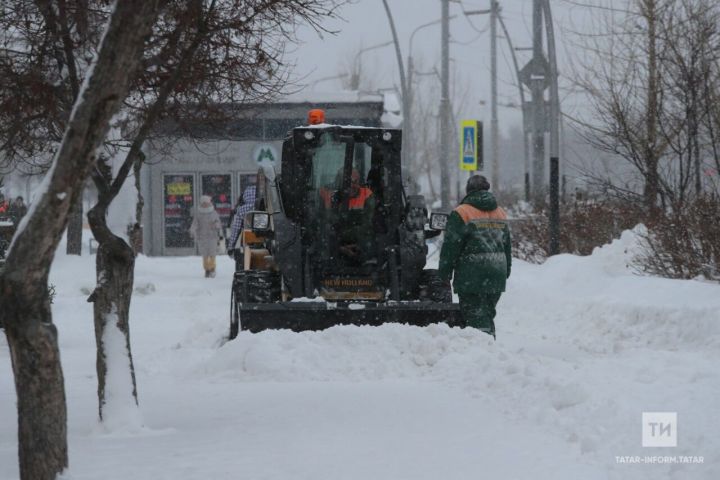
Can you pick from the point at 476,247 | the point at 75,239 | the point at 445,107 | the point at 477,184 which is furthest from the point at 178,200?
the point at 476,247

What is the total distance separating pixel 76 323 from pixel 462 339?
21.8 feet

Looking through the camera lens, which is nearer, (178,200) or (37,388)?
(37,388)

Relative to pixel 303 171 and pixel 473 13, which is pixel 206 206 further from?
pixel 473 13

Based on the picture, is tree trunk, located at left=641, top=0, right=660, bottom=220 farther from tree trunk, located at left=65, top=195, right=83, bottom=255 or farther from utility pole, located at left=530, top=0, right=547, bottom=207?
tree trunk, located at left=65, top=195, right=83, bottom=255

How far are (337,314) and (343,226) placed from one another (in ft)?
4.02

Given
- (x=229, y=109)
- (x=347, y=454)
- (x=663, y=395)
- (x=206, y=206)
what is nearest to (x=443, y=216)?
(x=229, y=109)

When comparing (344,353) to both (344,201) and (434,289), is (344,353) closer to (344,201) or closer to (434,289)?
(434,289)

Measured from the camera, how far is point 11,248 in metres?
4.88

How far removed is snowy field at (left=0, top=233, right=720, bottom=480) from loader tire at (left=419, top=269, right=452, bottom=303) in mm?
877

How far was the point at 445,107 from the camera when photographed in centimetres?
2656

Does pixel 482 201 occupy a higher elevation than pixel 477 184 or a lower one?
lower

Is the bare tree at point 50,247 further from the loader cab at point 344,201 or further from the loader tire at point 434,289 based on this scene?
the loader tire at point 434,289

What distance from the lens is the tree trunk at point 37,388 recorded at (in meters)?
4.98
